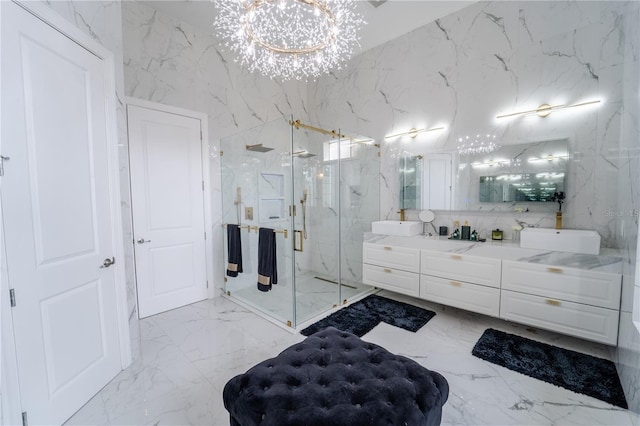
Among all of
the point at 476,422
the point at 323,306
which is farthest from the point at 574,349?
the point at 323,306

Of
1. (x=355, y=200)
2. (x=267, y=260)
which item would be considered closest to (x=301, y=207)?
(x=267, y=260)

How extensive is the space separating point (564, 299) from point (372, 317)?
167 centimetres

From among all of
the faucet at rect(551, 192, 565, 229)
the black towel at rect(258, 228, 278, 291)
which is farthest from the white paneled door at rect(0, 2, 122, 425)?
the faucet at rect(551, 192, 565, 229)

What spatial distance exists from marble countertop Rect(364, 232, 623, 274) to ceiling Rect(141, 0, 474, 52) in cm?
258

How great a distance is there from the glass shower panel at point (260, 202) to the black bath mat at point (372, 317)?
448 mm

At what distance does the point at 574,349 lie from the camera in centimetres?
222

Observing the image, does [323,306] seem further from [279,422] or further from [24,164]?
[24,164]

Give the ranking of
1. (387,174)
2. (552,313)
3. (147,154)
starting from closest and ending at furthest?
(552,313)
(147,154)
(387,174)

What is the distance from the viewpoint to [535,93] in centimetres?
255

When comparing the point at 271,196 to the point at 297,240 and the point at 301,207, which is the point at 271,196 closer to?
the point at 301,207

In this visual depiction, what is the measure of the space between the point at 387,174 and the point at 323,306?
1.98 meters

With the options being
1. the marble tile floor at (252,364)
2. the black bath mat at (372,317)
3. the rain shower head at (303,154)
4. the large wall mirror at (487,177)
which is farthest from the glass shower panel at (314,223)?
the large wall mirror at (487,177)

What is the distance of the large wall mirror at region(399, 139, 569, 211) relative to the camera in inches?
98.8

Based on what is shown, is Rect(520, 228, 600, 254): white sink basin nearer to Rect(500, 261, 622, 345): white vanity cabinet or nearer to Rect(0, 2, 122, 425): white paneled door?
Rect(500, 261, 622, 345): white vanity cabinet
